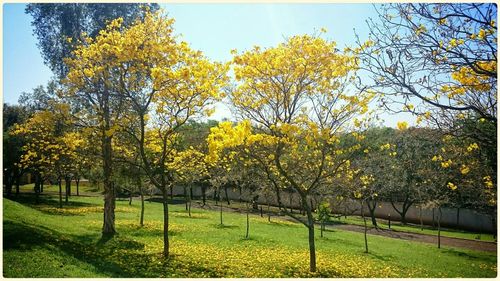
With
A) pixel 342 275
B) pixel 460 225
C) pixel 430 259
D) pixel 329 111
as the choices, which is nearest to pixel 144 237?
pixel 342 275

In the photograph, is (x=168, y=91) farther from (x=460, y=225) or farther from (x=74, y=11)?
(x=460, y=225)

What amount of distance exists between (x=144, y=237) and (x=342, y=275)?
922 cm

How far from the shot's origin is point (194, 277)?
962 centimetres

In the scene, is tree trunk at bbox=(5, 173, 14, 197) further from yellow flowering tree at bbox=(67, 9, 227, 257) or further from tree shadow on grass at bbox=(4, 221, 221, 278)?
yellow flowering tree at bbox=(67, 9, 227, 257)

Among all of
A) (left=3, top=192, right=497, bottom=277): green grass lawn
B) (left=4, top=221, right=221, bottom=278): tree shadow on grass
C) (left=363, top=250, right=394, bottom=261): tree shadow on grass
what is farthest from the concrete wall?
(left=4, top=221, right=221, bottom=278): tree shadow on grass

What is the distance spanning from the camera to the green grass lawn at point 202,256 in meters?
9.56

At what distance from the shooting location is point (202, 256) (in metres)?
12.7

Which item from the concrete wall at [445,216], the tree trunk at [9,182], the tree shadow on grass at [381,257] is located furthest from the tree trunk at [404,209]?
the tree trunk at [9,182]

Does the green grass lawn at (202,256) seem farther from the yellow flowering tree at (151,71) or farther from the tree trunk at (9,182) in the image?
the tree trunk at (9,182)

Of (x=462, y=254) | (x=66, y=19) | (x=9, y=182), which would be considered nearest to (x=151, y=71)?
(x=66, y=19)

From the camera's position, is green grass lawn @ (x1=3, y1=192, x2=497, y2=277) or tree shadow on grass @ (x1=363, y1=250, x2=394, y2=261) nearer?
green grass lawn @ (x1=3, y1=192, x2=497, y2=277)

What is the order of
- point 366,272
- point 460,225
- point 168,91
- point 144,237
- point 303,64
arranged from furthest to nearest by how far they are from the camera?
1. point 460,225
2. point 144,237
3. point 366,272
4. point 168,91
5. point 303,64

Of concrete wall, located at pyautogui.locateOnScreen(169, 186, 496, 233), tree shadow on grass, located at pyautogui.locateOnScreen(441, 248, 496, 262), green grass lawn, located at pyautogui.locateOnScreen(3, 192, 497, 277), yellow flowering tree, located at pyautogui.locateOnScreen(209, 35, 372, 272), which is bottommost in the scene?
concrete wall, located at pyautogui.locateOnScreen(169, 186, 496, 233)

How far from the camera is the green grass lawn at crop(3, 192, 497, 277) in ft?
31.4
